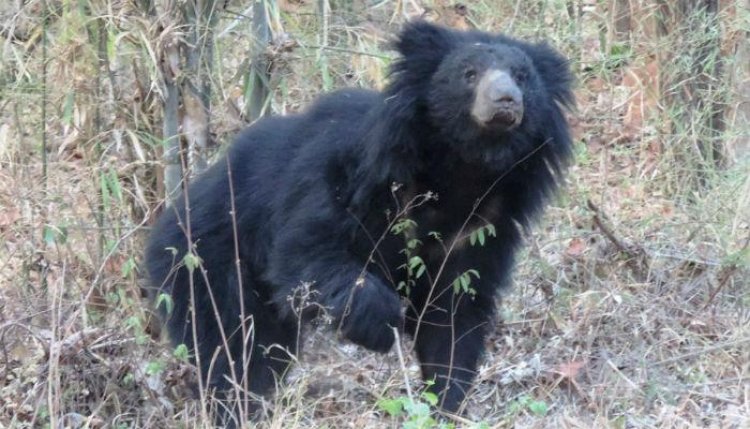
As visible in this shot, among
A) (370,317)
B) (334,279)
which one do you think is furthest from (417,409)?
(334,279)

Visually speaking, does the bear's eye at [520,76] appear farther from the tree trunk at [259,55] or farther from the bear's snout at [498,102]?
the tree trunk at [259,55]

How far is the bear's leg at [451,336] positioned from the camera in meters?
5.15

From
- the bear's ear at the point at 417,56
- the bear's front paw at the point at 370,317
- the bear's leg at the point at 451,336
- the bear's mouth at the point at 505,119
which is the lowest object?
the bear's leg at the point at 451,336

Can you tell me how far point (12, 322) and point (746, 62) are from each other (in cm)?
450

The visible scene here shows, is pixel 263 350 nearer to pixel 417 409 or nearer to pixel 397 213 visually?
pixel 397 213

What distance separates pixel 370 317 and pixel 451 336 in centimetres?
51

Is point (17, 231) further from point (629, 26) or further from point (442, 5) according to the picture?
point (629, 26)

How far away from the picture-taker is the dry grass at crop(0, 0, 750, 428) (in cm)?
475

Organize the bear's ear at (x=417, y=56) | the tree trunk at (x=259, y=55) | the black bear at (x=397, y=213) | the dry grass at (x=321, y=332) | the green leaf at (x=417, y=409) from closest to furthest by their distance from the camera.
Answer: the green leaf at (x=417, y=409) < the dry grass at (x=321, y=332) < the black bear at (x=397, y=213) < the bear's ear at (x=417, y=56) < the tree trunk at (x=259, y=55)

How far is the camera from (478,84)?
4.91 meters

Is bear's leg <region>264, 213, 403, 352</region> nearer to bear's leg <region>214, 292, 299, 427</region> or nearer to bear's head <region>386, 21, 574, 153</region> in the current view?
bear's leg <region>214, 292, 299, 427</region>

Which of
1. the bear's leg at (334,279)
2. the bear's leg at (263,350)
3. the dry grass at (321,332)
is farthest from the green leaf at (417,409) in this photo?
the bear's leg at (263,350)

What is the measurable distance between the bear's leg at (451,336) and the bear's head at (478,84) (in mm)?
655

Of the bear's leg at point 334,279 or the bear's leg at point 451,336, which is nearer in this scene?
the bear's leg at point 334,279
